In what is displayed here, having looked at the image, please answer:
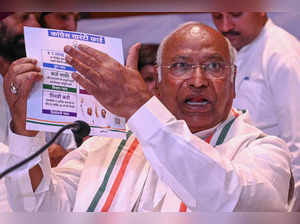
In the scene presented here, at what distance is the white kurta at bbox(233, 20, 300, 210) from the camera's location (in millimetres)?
3127

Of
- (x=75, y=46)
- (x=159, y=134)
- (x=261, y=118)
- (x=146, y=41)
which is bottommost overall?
(x=261, y=118)

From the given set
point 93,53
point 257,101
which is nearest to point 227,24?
point 257,101

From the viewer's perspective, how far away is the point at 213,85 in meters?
2.27

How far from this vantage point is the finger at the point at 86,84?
149 centimetres

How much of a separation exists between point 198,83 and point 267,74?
1222mm

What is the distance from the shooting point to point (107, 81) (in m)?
1.48

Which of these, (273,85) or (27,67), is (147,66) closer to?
(273,85)

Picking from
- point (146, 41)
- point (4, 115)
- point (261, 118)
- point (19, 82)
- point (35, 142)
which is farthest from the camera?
point (146, 41)

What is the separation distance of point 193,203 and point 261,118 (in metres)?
1.90

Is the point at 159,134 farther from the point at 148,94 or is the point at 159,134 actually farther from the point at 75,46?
the point at 75,46

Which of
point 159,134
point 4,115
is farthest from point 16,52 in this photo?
point 159,134

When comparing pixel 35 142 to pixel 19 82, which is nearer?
pixel 19 82

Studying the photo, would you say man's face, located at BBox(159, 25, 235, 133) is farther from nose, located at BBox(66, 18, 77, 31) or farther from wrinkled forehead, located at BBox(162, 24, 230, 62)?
nose, located at BBox(66, 18, 77, 31)

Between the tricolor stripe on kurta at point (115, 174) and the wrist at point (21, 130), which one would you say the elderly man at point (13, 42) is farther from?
the wrist at point (21, 130)
